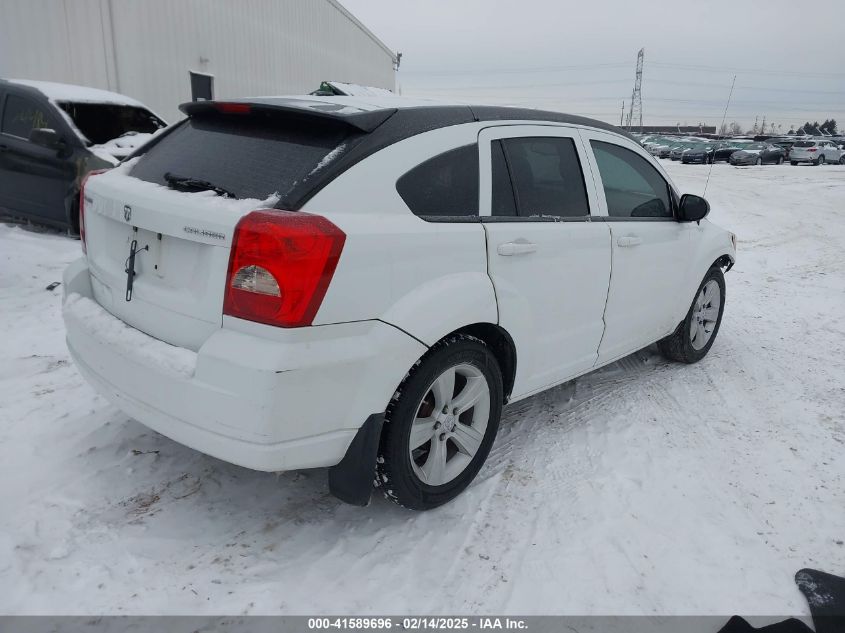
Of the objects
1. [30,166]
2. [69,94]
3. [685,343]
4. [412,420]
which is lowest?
[685,343]

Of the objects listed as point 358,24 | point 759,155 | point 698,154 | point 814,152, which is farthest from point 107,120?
point 814,152

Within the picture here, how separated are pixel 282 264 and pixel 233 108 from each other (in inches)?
40.5

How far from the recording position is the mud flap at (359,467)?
2.32 meters

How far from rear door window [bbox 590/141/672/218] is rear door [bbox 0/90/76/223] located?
6.16 m

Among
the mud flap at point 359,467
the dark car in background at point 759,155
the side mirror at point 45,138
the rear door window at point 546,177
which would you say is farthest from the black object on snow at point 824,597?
the dark car in background at point 759,155

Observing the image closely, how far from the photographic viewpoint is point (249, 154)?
249 centimetres

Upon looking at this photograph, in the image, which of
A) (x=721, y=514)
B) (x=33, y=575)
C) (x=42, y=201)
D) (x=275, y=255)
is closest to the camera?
(x=275, y=255)

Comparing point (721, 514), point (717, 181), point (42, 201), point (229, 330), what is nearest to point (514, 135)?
point (229, 330)

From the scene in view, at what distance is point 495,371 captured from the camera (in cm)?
287

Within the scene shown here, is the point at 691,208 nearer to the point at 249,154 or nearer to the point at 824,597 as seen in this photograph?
the point at 824,597

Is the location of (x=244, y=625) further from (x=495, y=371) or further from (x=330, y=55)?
(x=330, y=55)

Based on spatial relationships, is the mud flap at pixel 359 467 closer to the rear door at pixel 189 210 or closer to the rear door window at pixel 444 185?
the rear door at pixel 189 210

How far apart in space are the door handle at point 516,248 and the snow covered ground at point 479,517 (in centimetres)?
116

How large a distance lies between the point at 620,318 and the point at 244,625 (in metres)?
2.69
